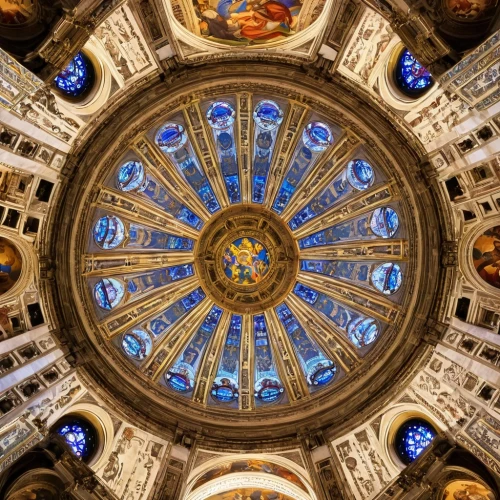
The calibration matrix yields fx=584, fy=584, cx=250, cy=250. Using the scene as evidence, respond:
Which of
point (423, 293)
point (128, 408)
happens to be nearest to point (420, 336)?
point (423, 293)

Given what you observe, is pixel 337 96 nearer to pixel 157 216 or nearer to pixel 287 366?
pixel 157 216

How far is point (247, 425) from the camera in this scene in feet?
76.7

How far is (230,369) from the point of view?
27422 mm

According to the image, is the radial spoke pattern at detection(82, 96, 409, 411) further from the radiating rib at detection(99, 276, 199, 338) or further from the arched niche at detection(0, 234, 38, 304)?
the arched niche at detection(0, 234, 38, 304)

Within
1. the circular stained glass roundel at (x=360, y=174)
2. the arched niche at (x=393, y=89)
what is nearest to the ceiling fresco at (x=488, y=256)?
the arched niche at (x=393, y=89)

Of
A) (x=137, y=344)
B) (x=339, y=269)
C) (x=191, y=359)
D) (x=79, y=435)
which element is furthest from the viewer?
(x=339, y=269)

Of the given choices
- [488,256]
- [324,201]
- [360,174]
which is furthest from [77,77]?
[488,256]

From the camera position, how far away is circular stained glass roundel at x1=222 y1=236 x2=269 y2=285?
28.8m

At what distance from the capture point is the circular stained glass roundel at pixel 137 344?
83.9ft

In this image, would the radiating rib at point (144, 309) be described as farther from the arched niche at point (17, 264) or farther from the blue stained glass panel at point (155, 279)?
the arched niche at point (17, 264)

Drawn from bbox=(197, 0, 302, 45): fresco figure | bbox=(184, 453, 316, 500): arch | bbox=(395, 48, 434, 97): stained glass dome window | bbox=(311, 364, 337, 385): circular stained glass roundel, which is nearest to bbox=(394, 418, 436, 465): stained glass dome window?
bbox=(184, 453, 316, 500): arch

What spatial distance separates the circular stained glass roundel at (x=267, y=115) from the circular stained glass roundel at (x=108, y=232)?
7.72 metres

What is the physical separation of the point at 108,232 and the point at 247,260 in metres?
7.03

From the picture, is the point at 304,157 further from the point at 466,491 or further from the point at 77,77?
the point at 466,491
